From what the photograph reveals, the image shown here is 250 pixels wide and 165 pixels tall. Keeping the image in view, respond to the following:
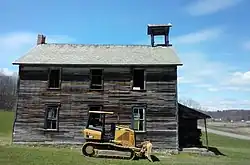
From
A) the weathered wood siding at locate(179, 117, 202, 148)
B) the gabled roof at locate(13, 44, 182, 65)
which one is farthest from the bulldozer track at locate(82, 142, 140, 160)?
the weathered wood siding at locate(179, 117, 202, 148)

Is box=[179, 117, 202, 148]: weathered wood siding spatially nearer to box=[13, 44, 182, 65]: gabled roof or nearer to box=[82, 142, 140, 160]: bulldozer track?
box=[13, 44, 182, 65]: gabled roof

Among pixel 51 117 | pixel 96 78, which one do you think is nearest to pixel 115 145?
pixel 96 78

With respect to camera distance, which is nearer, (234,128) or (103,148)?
(103,148)

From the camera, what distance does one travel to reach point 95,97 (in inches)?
977

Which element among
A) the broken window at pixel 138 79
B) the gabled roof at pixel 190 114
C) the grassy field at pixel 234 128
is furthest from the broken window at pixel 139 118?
the grassy field at pixel 234 128

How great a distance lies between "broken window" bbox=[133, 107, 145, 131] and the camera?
24.3 m

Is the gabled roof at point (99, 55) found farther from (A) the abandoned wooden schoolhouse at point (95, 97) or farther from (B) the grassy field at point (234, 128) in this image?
(B) the grassy field at point (234, 128)

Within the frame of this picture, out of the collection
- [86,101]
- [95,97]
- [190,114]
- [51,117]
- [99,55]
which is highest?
[99,55]

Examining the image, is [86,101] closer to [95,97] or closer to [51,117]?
[95,97]

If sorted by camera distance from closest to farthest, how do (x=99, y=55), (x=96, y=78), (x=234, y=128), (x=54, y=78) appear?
(x=96, y=78)
(x=54, y=78)
(x=99, y=55)
(x=234, y=128)

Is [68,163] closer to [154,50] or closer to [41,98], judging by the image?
[41,98]

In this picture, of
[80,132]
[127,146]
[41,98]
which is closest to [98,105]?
[80,132]

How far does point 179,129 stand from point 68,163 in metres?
13.1

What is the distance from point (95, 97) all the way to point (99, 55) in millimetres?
4080
